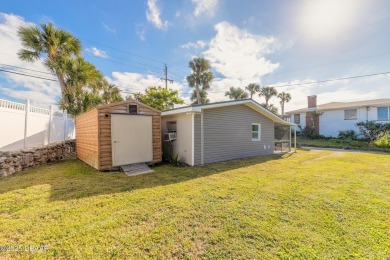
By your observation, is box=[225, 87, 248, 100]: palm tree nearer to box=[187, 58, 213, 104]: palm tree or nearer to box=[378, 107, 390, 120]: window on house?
box=[187, 58, 213, 104]: palm tree

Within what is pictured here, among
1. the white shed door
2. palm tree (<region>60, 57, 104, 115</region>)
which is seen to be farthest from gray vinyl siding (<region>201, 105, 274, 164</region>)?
palm tree (<region>60, 57, 104, 115</region>)

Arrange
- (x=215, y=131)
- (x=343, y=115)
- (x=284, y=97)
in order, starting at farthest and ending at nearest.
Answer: (x=284, y=97), (x=343, y=115), (x=215, y=131)

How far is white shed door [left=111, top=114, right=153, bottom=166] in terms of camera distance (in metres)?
6.38

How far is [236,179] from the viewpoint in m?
5.32

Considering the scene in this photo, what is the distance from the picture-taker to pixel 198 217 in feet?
9.89

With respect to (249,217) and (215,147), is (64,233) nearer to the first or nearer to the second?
(249,217)

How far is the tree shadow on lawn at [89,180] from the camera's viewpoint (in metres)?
4.30

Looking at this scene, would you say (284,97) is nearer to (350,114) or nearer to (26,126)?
(350,114)

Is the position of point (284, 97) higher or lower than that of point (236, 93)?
higher

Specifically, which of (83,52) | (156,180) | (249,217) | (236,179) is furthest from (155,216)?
(83,52)

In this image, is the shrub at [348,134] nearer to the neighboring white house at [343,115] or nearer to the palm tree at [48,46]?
the neighboring white house at [343,115]

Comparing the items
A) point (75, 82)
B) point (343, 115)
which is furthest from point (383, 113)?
point (75, 82)

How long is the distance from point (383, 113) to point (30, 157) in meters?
26.8

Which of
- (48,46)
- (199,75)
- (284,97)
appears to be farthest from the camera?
(284,97)
